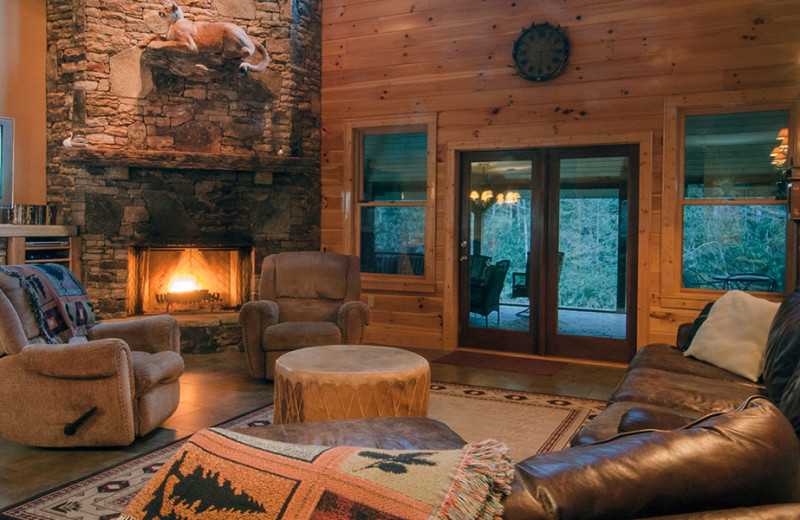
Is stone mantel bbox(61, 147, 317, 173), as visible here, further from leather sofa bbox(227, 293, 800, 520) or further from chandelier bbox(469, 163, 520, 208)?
leather sofa bbox(227, 293, 800, 520)

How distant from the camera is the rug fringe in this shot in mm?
963

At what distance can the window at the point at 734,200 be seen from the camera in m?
5.02

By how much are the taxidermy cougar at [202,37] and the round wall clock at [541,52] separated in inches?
97.0

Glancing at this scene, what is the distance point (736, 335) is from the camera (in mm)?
3232

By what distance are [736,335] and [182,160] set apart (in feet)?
15.6

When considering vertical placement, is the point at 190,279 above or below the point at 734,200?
below

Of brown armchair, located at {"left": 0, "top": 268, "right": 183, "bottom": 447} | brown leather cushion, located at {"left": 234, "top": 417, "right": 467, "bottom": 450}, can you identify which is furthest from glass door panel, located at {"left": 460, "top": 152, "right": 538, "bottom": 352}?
brown leather cushion, located at {"left": 234, "top": 417, "right": 467, "bottom": 450}

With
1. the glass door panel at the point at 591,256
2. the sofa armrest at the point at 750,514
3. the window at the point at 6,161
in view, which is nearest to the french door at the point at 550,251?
the glass door panel at the point at 591,256

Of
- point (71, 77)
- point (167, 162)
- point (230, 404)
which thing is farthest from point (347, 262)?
point (71, 77)

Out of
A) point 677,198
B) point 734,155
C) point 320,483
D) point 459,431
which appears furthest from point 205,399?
point 734,155

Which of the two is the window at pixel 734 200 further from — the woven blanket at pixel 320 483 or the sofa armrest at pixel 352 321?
the woven blanket at pixel 320 483

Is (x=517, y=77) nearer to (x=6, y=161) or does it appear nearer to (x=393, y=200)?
(x=393, y=200)

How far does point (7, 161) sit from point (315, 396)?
4.63 metres

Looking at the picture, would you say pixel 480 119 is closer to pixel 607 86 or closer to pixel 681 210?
pixel 607 86
